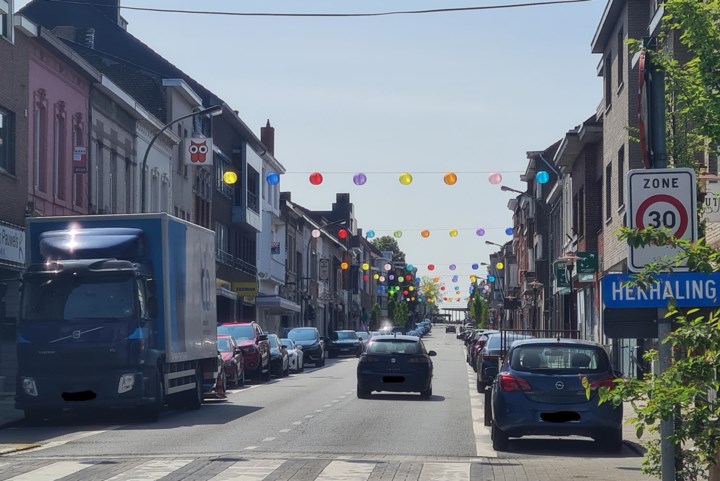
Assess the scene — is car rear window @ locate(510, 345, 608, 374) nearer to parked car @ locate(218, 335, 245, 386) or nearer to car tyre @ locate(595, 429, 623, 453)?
car tyre @ locate(595, 429, 623, 453)

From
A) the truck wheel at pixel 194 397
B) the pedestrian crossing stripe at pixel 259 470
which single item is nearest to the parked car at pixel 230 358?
the truck wheel at pixel 194 397

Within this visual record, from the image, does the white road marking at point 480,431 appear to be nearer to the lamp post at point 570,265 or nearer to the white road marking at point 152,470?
the white road marking at point 152,470

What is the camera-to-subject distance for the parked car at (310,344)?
5322 centimetres

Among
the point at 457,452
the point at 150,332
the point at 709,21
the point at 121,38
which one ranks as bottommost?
the point at 457,452

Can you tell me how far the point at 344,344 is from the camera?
67312 millimetres

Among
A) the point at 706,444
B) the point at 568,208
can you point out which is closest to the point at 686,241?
the point at 706,444

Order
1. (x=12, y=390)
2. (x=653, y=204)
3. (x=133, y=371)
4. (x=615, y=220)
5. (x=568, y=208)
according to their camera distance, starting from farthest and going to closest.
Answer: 1. (x=568, y=208)
2. (x=615, y=220)
3. (x=12, y=390)
4. (x=133, y=371)
5. (x=653, y=204)

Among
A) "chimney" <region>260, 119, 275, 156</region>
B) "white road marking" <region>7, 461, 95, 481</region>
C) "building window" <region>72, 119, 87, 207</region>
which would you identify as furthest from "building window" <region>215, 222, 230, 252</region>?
"white road marking" <region>7, 461, 95, 481</region>

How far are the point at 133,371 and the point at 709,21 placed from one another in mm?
13763

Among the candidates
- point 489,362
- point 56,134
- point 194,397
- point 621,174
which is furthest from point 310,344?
point 194,397

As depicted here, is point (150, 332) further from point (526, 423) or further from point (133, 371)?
point (526, 423)

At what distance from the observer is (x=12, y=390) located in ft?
104

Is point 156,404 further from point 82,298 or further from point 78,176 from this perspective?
point 78,176

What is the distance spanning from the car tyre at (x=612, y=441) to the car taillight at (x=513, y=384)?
1.16 metres
